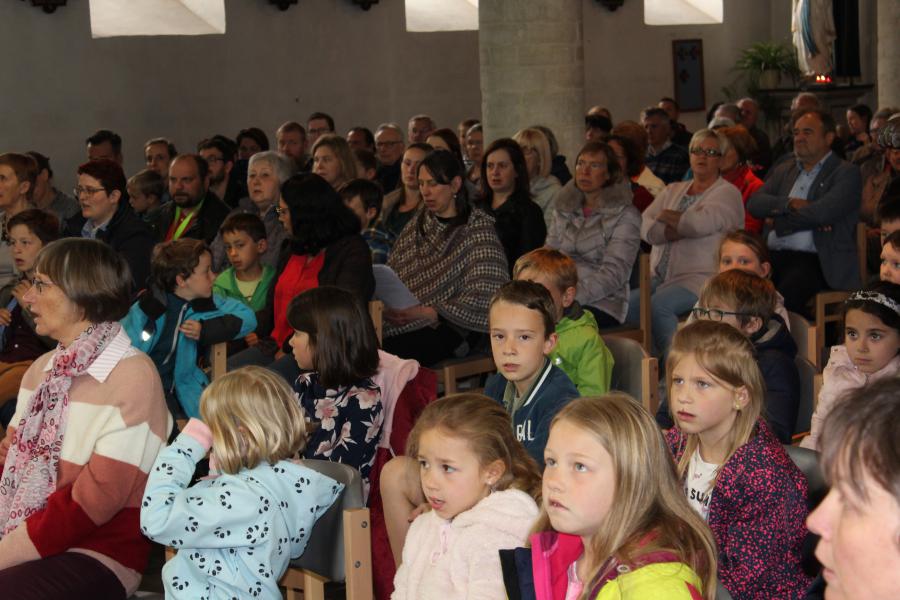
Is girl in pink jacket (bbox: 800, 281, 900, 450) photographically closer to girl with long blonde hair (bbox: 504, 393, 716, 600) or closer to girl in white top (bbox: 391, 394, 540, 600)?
girl in white top (bbox: 391, 394, 540, 600)

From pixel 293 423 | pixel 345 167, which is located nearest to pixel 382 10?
pixel 345 167

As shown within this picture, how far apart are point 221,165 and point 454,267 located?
3089mm

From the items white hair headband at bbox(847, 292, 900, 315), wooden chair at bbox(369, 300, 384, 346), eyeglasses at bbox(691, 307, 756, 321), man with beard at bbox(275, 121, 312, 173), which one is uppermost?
man with beard at bbox(275, 121, 312, 173)

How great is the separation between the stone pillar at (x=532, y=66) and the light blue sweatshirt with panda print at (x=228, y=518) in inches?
263

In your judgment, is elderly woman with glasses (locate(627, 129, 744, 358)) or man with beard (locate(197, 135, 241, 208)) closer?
elderly woman with glasses (locate(627, 129, 744, 358))

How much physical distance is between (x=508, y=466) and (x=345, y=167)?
4545 millimetres

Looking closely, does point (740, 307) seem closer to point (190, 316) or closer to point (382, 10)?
point (190, 316)

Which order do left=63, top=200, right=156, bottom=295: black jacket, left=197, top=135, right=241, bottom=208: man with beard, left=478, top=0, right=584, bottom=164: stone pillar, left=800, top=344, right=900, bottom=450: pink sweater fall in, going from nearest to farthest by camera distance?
left=800, top=344, right=900, bottom=450: pink sweater, left=63, top=200, right=156, bottom=295: black jacket, left=197, top=135, right=241, bottom=208: man with beard, left=478, top=0, right=584, bottom=164: stone pillar

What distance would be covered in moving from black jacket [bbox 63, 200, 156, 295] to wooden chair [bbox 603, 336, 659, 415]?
229 cm

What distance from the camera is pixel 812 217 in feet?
20.9

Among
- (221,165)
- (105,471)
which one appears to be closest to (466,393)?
(105,471)

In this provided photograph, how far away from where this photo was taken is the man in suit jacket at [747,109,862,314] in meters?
6.34

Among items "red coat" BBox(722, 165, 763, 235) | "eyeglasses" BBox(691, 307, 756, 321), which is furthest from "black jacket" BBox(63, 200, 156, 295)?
"red coat" BBox(722, 165, 763, 235)

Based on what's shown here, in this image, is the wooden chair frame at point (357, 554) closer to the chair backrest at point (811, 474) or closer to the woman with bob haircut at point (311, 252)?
the chair backrest at point (811, 474)
